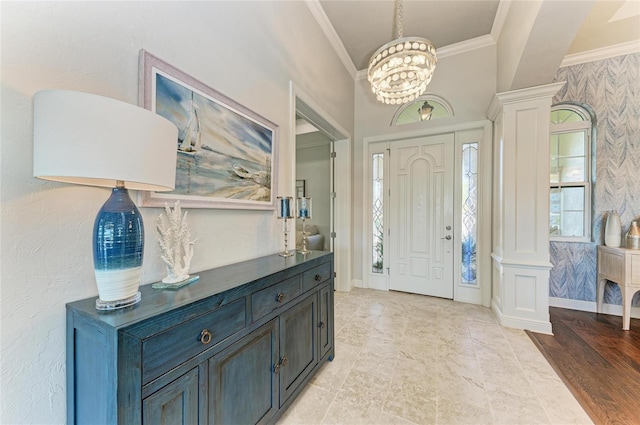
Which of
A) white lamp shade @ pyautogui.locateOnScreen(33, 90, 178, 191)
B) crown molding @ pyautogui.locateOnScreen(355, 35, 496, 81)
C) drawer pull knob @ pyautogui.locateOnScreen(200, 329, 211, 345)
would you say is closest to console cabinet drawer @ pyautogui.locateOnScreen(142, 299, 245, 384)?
drawer pull knob @ pyautogui.locateOnScreen(200, 329, 211, 345)

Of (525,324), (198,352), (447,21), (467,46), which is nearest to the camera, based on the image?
(198,352)

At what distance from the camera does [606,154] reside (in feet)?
9.77

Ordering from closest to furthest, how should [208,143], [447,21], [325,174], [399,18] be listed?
1. [208,143]
2. [399,18]
3. [447,21]
4. [325,174]

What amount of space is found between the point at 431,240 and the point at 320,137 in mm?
2952

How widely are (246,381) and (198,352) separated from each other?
364mm

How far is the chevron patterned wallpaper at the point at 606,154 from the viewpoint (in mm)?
2881

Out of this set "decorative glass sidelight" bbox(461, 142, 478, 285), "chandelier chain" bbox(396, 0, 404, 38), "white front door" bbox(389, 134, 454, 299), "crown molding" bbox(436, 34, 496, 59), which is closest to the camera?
"chandelier chain" bbox(396, 0, 404, 38)

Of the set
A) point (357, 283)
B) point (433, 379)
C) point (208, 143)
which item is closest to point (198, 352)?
point (208, 143)

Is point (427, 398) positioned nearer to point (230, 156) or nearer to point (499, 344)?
point (499, 344)

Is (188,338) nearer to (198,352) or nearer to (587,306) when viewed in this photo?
(198,352)

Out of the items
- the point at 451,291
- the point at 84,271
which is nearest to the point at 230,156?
the point at 84,271

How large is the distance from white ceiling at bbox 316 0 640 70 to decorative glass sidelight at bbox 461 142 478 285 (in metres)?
1.41

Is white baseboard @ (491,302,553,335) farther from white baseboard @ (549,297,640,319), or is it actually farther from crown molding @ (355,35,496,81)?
crown molding @ (355,35,496,81)

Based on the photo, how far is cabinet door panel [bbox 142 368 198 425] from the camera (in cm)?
79
